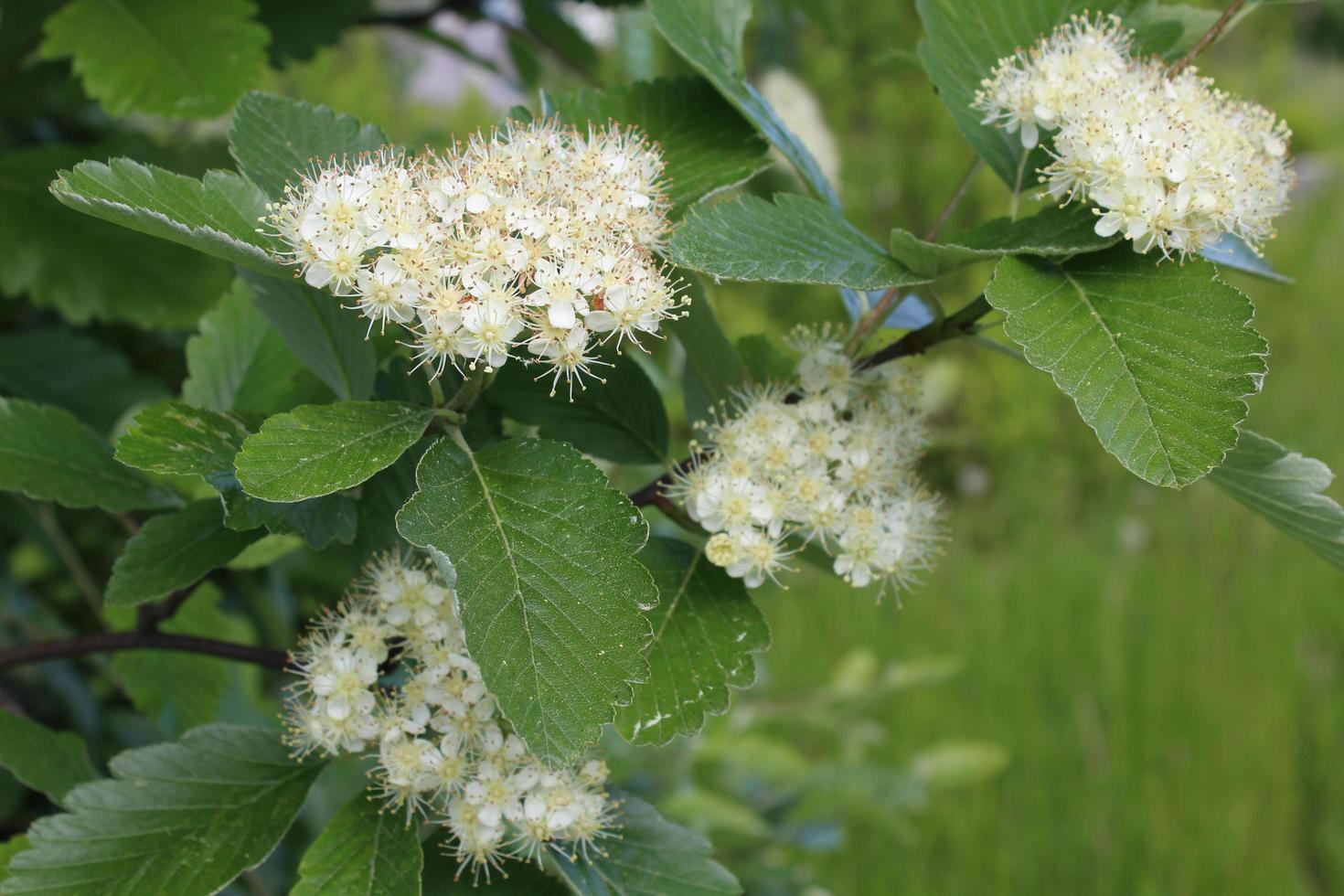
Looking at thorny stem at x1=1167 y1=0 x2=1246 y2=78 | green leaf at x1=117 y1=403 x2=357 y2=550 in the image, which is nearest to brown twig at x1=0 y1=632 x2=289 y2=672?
green leaf at x1=117 y1=403 x2=357 y2=550

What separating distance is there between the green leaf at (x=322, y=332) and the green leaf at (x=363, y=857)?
27 cm

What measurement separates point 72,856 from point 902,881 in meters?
2.11

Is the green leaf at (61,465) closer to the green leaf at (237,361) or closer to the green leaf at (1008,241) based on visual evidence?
the green leaf at (237,361)

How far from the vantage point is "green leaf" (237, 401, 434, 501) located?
63 cm

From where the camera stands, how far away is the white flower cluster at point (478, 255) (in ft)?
2.17

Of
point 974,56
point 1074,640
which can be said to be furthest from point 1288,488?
point 1074,640

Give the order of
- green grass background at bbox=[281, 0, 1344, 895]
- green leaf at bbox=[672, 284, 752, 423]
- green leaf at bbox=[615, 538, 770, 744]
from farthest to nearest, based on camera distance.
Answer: green grass background at bbox=[281, 0, 1344, 895] < green leaf at bbox=[672, 284, 752, 423] < green leaf at bbox=[615, 538, 770, 744]

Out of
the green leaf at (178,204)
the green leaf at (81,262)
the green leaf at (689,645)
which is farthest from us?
the green leaf at (81,262)

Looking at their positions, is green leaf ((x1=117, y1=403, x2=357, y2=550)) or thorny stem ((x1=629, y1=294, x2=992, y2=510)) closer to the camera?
green leaf ((x1=117, y1=403, x2=357, y2=550))

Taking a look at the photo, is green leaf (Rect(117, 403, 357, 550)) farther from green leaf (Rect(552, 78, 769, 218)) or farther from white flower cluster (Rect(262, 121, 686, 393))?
green leaf (Rect(552, 78, 769, 218))

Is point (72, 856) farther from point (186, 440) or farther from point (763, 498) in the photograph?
point (763, 498)

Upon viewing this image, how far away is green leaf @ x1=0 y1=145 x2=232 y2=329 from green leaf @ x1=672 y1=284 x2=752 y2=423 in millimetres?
595

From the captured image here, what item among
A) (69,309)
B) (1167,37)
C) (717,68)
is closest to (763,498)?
(717,68)

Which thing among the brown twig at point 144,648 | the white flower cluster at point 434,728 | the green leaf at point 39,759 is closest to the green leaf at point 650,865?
the white flower cluster at point 434,728
